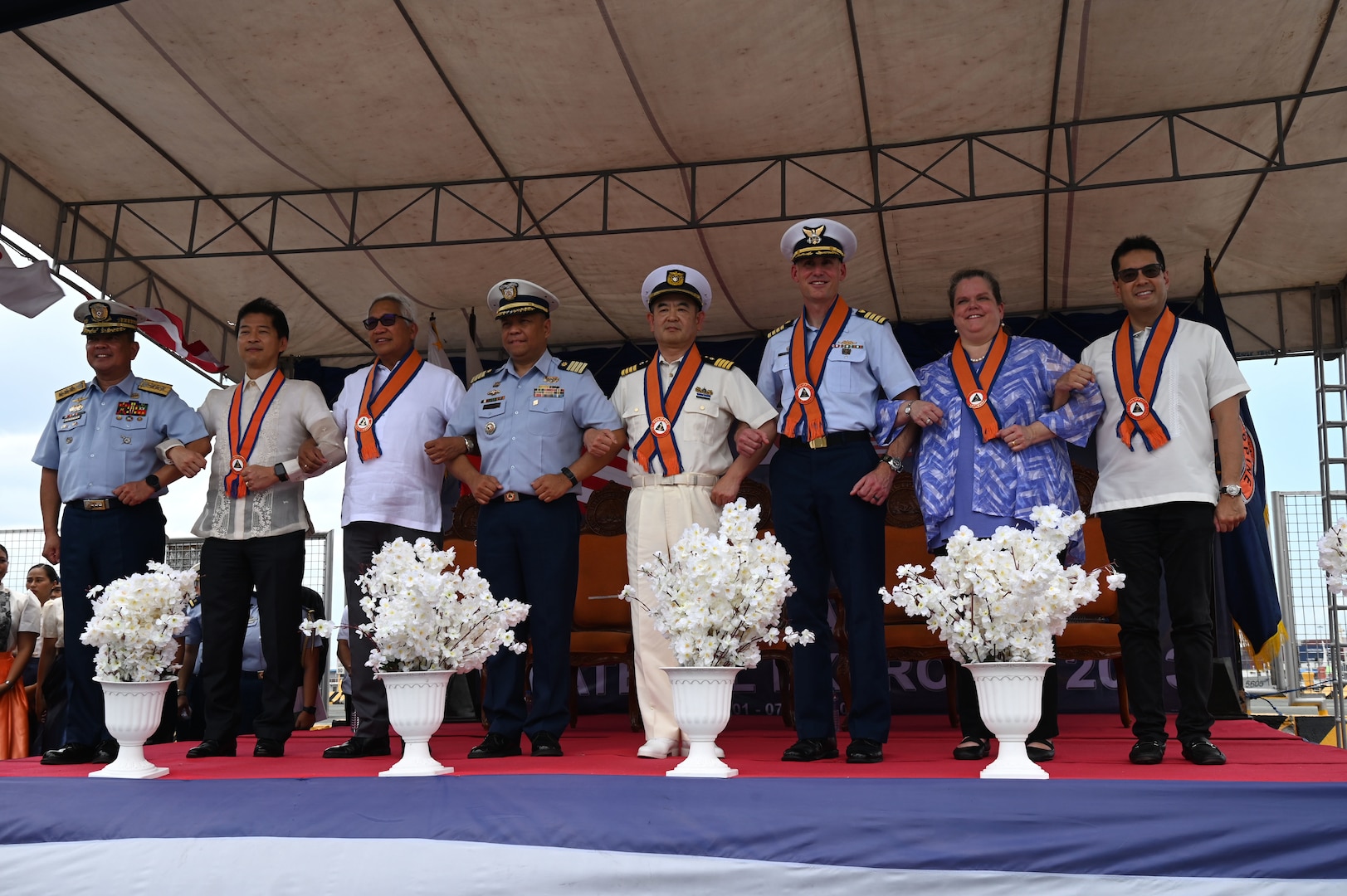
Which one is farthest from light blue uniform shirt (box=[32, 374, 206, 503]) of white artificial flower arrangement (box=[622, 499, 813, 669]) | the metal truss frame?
the metal truss frame

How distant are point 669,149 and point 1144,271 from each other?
449 cm

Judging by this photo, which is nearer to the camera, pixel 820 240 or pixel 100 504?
pixel 820 240

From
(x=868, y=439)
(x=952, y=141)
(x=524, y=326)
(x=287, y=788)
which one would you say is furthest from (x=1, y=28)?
(x=952, y=141)

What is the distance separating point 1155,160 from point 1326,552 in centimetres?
480

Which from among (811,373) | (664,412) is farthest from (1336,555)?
(664,412)

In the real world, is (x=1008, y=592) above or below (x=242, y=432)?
below

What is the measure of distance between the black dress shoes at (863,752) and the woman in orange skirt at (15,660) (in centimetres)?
600

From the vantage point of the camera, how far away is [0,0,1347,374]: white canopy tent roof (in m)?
6.04

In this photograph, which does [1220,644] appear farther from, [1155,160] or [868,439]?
[868,439]

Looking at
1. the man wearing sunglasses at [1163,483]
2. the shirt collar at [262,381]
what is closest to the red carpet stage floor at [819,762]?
the man wearing sunglasses at [1163,483]

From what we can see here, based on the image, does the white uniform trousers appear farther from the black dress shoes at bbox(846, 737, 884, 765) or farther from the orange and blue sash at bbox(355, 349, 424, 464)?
the orange and blue sash at bbox(355, 349, 424, 464)

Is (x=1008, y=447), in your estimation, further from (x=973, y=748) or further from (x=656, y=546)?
(x=656, y=546)

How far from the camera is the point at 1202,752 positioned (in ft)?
9.85

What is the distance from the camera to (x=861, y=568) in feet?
11.2
